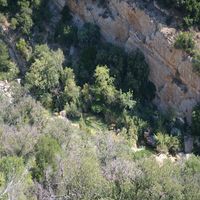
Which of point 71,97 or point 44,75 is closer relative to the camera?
point 71,97

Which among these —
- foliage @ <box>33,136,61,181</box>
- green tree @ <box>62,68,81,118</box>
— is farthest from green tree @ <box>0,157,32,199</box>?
green tree @ <box>62,68,81,118</box>

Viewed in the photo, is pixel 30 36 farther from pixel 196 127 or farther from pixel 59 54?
pixel 196 127

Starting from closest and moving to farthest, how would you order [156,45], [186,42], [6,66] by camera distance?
1. [186,42]
2. [156,45]
3. [6,66]

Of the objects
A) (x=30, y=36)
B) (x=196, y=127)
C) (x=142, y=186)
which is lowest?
(x=30, y=36)

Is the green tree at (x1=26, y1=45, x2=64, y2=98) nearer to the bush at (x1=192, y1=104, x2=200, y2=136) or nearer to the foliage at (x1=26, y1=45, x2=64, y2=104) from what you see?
the foliage at (x1=26, y1=45, x2=64, y2=104)

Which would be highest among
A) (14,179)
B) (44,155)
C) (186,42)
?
(186,42)

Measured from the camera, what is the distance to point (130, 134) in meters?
43.7

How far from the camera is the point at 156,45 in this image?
45.2m

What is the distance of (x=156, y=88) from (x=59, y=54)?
780 centimetres

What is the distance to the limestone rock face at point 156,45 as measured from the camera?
145 ft

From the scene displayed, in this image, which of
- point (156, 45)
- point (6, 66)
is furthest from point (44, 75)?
point (156, 45)

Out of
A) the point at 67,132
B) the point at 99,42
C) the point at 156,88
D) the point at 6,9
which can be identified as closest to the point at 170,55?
the point at 156,88

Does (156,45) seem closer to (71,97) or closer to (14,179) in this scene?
(71,97)

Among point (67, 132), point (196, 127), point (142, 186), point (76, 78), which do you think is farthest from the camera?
point (76, 78)
